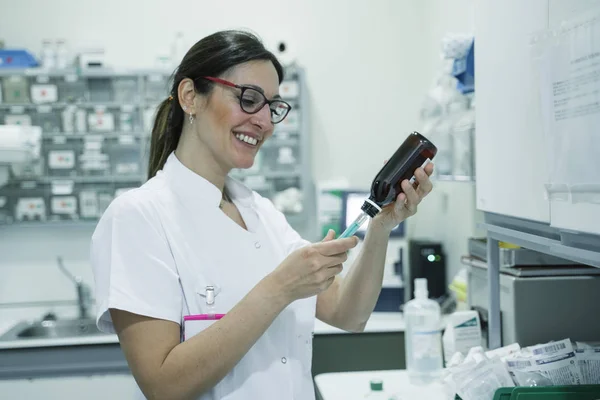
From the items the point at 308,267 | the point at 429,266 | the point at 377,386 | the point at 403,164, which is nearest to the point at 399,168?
the point at 403,164

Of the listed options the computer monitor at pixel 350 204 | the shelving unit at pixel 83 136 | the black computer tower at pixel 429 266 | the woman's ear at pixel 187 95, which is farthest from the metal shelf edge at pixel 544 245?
the shelving unit at pixel 83 136

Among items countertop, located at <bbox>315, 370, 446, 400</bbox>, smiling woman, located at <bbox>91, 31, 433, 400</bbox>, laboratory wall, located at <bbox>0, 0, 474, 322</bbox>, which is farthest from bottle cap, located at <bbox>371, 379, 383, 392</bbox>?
laboratory wall, located at <bbox>0, 0, 474, 322</bbox>

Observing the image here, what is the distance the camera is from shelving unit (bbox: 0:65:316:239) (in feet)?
11.1

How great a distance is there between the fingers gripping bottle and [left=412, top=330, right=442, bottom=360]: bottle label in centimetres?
85

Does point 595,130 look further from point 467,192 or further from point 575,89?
point 467,192

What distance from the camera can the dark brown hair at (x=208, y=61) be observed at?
53.9 inches

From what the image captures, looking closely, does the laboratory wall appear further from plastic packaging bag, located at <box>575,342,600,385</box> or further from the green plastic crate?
the green plastic crate

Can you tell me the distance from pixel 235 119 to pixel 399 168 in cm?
39

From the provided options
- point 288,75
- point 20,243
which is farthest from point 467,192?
point 20,243

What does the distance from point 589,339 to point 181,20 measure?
2.95 metres

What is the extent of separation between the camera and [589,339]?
1.65 metres

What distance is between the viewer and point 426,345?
6.47 ft

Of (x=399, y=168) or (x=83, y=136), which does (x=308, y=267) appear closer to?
(x=399, y=168)

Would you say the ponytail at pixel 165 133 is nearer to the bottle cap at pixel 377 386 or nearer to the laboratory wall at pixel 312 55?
the bottle cap at pixel 377 386
